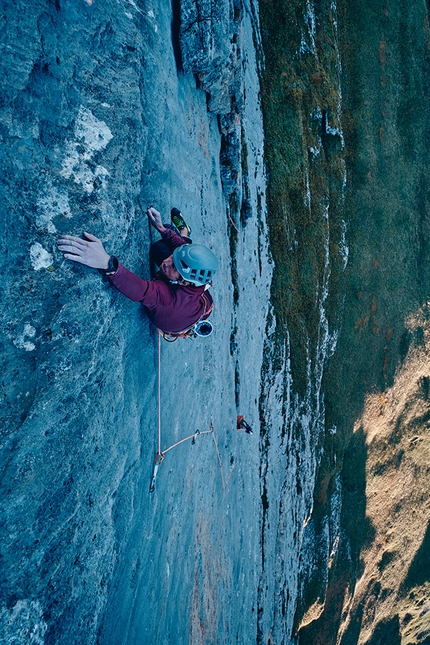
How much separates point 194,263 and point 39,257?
2.37 m

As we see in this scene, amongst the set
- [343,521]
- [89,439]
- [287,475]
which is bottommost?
[343,521]

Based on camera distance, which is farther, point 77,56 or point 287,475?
point 287,475

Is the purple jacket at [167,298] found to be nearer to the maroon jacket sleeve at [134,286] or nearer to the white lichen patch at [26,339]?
the maroon jacket sleeve at [134,286]

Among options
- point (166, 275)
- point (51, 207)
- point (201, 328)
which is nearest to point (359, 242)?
point (201, 328)

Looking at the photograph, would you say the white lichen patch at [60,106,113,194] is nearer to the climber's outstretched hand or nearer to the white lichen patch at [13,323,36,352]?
the climber's outstretched hand

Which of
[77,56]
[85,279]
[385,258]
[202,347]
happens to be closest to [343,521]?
[385,258]

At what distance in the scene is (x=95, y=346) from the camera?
6.03 m

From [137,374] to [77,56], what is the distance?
180 inches

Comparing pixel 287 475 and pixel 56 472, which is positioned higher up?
pixel 56 472

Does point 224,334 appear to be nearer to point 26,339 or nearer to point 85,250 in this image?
point 85,250

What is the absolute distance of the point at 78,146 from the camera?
18.9 feet

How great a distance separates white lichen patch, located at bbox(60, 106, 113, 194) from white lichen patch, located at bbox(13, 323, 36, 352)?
1988mm

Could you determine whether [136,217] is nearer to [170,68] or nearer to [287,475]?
[170,68]

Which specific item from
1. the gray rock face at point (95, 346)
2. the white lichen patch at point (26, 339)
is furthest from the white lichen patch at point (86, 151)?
the white lichen patch at point (26, 339)
